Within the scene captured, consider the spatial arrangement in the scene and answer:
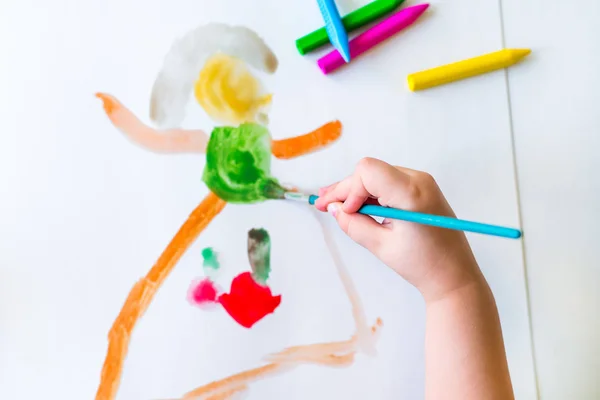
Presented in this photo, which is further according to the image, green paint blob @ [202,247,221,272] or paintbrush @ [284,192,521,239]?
green paint blob @ [202,247,221,272]

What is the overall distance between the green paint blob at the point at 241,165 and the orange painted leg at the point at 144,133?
0.08 ft

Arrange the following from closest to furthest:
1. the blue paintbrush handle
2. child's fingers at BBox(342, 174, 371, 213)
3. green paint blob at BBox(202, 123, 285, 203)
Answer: the blue paintbrush handle < child's fingers at BBox(342, 174, 371, 213) < green paint blob at BBox(202, 123, 285, 203)

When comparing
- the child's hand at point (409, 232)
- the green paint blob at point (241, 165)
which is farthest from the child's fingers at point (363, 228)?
the green paint blob at point (241, 165)

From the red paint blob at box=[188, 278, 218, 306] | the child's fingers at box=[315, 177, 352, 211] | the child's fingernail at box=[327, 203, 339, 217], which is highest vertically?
the child's fingers at box=[315, 177, 352, 211]

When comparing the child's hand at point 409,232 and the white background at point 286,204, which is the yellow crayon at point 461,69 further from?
the child's hand at point 409,232

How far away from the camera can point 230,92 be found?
589 millimetres

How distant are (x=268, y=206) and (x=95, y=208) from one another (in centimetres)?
19

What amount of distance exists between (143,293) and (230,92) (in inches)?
9.6

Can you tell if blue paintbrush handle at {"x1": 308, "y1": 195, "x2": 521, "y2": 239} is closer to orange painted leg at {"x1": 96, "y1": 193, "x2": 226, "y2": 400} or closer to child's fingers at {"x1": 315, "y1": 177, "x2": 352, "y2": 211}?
child's fingers at {"x1": 315, "y1": 177, "x2": 352, "y2": 211}

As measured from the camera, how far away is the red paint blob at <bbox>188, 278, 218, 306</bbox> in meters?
0.56

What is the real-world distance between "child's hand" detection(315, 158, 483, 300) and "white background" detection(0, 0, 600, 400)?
0.09 metres

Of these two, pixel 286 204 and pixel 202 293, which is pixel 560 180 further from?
pixel 202 293

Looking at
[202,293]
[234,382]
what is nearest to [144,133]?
[202,293]

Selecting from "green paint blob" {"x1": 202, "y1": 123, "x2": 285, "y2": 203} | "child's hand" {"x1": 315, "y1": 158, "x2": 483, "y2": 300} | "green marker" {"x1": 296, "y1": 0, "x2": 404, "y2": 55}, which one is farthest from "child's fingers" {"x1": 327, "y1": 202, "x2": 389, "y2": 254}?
"green marker" {"x1": 296, "y1": 0, "x2": 404, "y2": 55}
